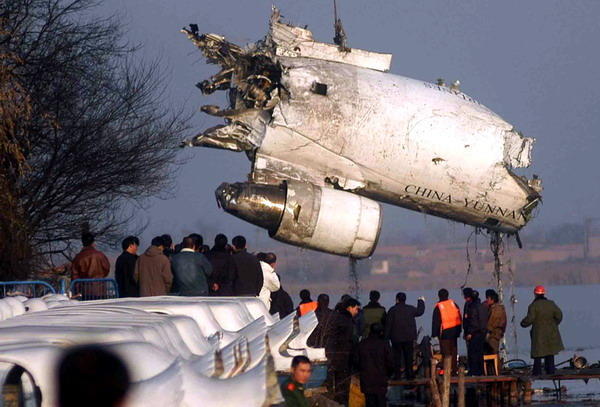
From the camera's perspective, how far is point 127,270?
57.4ft

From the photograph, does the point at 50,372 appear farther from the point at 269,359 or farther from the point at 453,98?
the point at 453,98

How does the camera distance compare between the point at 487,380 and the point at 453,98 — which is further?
the point at 453,98

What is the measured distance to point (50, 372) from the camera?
274 inches

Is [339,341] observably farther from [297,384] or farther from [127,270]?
[297,384]

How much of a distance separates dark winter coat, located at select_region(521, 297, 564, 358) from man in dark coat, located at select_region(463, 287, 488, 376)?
0.74 metres

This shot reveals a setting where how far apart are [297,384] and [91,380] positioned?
12.1ft

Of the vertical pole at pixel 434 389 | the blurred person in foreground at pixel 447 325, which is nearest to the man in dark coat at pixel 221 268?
the vertical pole at pixel 434 389

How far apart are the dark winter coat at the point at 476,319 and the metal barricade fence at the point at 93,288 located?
7.37 metres

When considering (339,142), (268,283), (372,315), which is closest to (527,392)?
(372,315)

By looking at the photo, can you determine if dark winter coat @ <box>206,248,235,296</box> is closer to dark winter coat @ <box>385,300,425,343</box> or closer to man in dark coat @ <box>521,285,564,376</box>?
dark winter coat @ <box>385,300,425,343</box>

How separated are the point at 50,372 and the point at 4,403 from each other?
44cm

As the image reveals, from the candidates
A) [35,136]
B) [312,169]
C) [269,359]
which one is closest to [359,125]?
[312,169]

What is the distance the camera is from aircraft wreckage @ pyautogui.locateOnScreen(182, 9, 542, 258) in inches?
925

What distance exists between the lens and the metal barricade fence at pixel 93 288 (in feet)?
56.9
